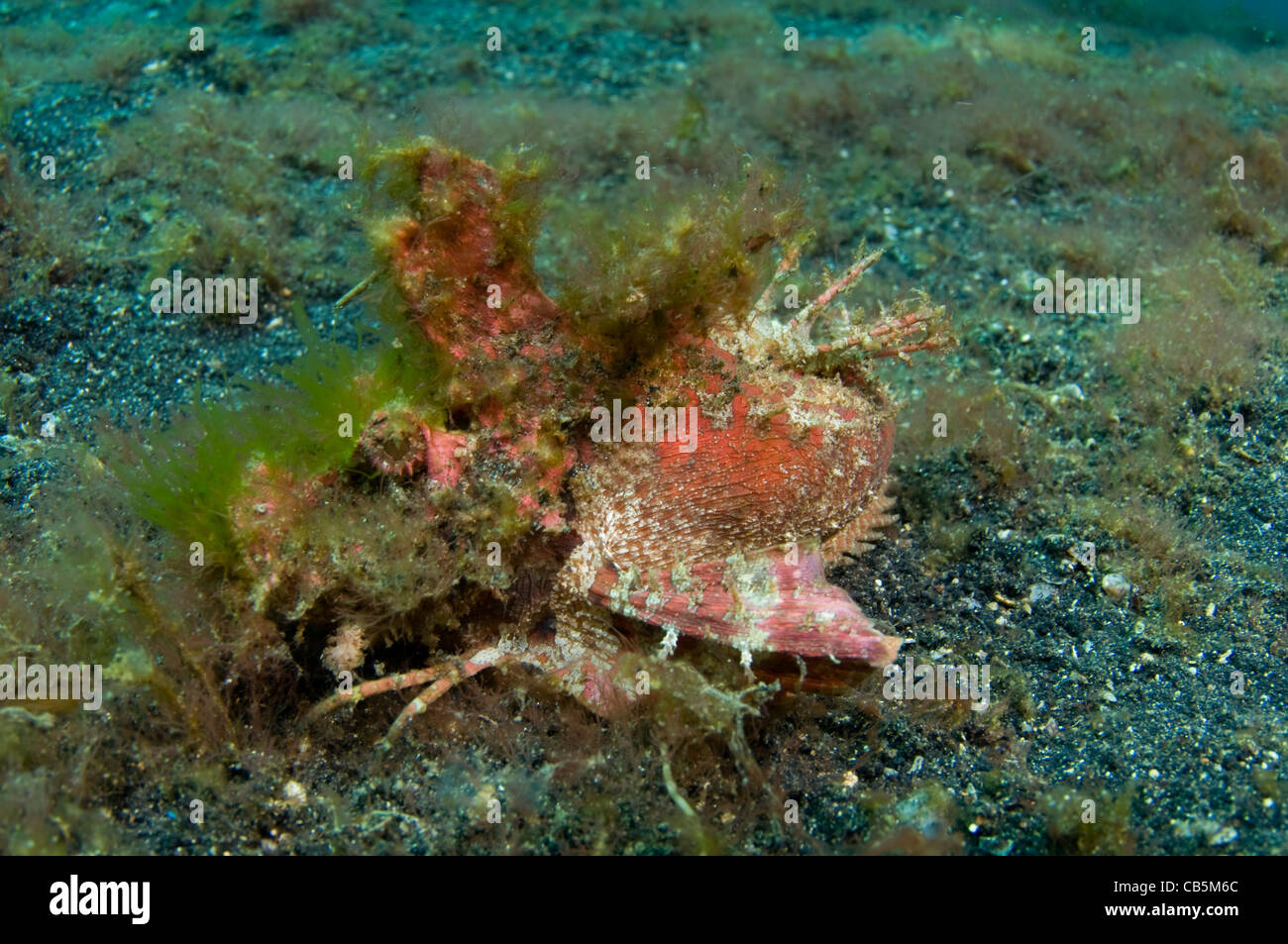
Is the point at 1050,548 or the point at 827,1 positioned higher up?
the point at 827,1

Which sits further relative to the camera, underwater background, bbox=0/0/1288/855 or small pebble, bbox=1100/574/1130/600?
small pebble, bbox=1100/574/1130/600

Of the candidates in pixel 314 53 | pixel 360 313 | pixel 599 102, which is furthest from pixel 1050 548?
pixel 314 53

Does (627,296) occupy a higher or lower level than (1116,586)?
higher

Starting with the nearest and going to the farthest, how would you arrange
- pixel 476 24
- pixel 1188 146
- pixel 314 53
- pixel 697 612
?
pixel 697 612, pixel 1188 146, pixel 314 53, pixel 476 24

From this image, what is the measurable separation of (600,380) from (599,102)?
723cm

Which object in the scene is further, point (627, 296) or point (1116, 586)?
point (1116, 586)

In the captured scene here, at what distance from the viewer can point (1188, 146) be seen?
851 cm

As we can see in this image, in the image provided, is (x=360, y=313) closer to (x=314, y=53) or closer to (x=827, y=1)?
(x=314, y=53)

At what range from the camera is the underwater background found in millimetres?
3325

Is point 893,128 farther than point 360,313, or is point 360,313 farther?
point 893,128

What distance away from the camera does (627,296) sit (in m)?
3.45

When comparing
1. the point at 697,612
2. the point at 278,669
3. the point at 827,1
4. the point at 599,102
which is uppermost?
the point at 827,1

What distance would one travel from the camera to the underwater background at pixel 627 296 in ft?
10.9

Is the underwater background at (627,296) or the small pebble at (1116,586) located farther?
the small pebble at (1116,586)
